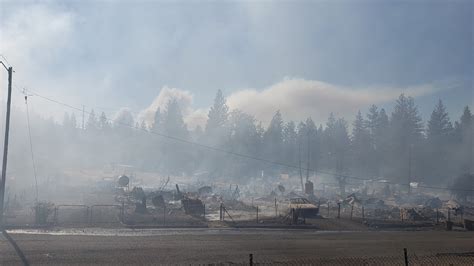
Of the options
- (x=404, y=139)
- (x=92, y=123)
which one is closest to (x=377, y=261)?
(x=404, y=139)

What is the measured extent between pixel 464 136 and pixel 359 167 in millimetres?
21575

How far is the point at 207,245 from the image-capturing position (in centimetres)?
2252

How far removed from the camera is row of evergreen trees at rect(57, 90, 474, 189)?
8606cm

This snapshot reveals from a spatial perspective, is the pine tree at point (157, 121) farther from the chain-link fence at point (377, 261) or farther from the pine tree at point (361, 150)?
the chain-link fence at point (377, 261)

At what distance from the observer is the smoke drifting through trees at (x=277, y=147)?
3361 inches

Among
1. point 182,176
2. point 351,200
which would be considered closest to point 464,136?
point 351,200

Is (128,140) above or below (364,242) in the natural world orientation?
above

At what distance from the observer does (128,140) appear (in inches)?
4230

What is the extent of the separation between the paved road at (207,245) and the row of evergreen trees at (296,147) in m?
54.1

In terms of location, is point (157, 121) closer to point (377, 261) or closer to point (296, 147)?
point (296, 147)

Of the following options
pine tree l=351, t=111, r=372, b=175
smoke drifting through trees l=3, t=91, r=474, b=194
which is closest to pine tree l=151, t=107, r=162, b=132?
smoke drifting through trees l=3, t=91, r=474, b=194

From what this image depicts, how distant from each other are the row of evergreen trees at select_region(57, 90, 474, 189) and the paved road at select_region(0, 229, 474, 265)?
5411 centimetres

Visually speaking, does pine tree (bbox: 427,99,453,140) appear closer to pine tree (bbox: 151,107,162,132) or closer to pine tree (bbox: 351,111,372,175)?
pine tree (bbox: 351,111,372,175)

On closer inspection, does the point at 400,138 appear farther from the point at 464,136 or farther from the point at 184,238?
the point at 184,238
